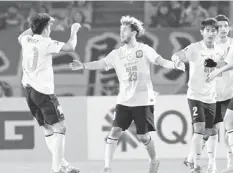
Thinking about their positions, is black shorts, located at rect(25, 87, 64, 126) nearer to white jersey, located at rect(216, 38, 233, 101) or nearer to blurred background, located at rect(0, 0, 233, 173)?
blurred background, located at rect(0, 0, 233, 173)

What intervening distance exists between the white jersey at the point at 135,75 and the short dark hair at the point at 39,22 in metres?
0.97

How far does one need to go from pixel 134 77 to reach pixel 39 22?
50.2 inches

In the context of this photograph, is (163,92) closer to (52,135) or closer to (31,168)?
(31,168)

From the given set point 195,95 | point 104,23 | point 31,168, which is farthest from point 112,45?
point 195,95

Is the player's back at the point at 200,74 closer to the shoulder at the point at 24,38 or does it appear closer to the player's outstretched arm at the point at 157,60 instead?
the player's outstretched arm at the point at 157,60

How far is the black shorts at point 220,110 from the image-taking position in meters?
9.13

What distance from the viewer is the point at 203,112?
8789 mm

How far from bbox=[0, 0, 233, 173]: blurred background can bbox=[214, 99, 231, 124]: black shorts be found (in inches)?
39.3

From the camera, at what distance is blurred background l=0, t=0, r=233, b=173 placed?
452 inches

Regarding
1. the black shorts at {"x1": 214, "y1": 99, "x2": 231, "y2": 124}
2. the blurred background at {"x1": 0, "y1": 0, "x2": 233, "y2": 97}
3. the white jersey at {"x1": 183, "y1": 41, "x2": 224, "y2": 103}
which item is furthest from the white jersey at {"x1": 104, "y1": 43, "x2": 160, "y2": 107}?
the blurred background at {"x1": 0, "y1": 0, "x2": 233, "y2": 97}

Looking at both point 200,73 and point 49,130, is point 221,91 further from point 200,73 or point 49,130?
point 49,130

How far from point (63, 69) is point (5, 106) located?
5.31ft

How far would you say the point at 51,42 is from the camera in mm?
8453

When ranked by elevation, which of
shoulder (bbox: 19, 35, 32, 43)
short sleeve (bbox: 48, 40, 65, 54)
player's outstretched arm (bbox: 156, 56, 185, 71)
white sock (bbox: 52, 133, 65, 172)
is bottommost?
white sock (bbox: 52, 133, 65, 172)
